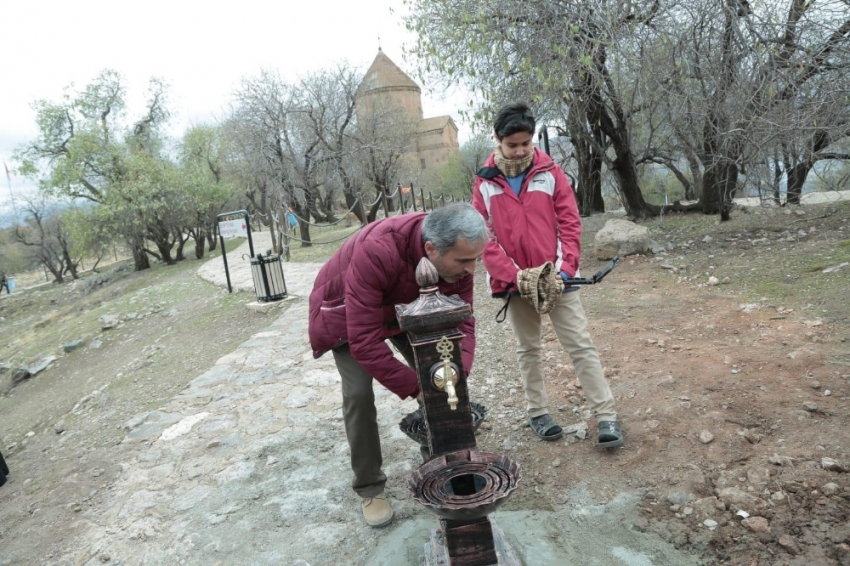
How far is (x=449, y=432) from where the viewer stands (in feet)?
6.84

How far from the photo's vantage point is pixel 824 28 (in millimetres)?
5535

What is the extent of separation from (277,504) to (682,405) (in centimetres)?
241

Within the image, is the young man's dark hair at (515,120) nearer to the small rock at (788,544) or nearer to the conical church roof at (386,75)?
the small rock at (788,544)

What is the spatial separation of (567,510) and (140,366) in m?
6.23

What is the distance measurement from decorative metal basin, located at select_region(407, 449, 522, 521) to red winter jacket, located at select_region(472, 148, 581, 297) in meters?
1.13

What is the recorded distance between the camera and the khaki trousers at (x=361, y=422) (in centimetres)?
260

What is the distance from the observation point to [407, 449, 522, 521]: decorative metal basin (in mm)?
1787

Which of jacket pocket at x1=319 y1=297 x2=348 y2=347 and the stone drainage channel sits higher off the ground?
jacket pocket at x1=319 y1=297 x2=348 y2=347

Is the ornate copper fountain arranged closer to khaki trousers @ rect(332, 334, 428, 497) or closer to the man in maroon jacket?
the man in maroon jacket

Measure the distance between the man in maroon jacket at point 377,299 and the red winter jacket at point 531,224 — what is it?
1.64ft

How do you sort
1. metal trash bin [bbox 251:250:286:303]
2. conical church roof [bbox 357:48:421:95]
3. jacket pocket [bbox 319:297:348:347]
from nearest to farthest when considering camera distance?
1. jacket pocket [bbox 319:297:348:347]
2. metal trash bin [bbox 251:250:286:303]
3. conical church roof [bbox 357:48:421:95]

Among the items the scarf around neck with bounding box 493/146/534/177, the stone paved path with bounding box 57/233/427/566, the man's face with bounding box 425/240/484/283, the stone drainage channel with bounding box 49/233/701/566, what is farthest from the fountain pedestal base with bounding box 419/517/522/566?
the scarf around neck with bounding box 493/146/534/177

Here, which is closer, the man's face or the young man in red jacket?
the man's face

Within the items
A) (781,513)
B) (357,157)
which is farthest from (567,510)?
(357,157)
